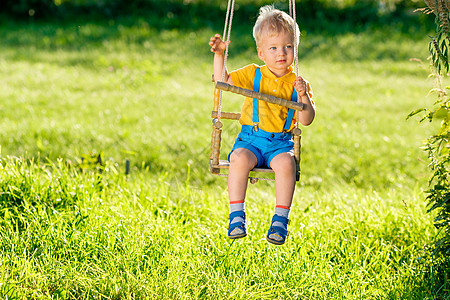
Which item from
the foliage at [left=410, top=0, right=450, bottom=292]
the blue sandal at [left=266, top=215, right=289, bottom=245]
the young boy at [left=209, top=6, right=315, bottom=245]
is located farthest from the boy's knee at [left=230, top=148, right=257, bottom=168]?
the foliage at [left=410, top=0, right=450, bottom=292]

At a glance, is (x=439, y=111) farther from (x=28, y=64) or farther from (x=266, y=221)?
(x=28, y=64)

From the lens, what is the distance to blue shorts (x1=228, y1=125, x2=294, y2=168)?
360 centimetres

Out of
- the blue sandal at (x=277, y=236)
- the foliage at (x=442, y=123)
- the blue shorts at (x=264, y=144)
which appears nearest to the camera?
the blue sandal at (x=277, y=236)

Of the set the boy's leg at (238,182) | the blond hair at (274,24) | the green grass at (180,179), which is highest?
the blond hair at (274,24)

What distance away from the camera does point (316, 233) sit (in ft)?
15.4

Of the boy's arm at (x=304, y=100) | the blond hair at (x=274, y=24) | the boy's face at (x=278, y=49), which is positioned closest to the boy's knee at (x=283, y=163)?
the boy's arm at (x=304, y=100)

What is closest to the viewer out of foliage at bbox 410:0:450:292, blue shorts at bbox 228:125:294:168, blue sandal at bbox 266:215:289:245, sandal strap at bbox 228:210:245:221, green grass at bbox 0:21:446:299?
blue sandal at bbox 266:215:289:245

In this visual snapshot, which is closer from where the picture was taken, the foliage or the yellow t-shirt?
the yellow t-shirt

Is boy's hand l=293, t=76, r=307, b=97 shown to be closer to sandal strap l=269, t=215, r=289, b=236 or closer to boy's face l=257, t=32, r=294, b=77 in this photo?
boy's face l=257, t=32, r=294, b=77

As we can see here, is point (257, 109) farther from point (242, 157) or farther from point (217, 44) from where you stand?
point (217, 44)

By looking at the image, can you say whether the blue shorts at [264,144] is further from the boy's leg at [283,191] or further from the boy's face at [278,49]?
the boy's face at [278,49]

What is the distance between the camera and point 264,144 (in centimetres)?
361

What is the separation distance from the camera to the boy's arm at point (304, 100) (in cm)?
342

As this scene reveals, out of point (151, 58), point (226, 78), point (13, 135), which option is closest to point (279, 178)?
point (226, 78)
